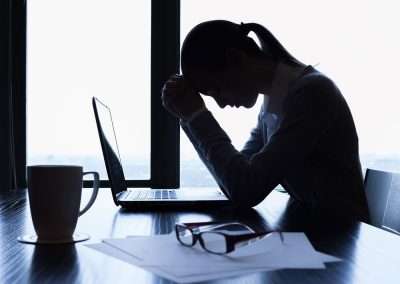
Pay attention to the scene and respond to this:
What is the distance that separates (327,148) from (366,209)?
193 mm

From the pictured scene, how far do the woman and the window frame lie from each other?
0.77 m

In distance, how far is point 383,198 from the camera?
132 cm

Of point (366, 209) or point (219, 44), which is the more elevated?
point (219, 44)

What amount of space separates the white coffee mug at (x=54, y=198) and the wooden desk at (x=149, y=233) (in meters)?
0.04

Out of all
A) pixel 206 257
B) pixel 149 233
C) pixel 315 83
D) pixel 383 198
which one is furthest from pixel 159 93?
pixel 206 257

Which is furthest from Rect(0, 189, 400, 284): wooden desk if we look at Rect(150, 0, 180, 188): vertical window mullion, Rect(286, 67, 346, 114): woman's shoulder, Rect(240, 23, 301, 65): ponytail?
Rect(150, 0, 180, 188): vertical window mullion

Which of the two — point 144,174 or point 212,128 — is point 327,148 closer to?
point 212,128

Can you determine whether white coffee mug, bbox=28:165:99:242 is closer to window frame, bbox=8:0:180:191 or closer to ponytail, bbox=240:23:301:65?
ponytail, bbox=240:23:301:65

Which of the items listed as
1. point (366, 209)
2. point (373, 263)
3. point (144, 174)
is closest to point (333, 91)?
point (366, 209)

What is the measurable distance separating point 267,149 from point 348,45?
1220mm

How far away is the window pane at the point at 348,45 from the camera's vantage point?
7.00 ft

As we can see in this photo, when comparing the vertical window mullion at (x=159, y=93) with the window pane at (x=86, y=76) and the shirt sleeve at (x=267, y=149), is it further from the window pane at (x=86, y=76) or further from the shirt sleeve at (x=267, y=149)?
the shirt sleeve at (x=267, y=149)

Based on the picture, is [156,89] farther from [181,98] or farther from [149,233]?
[149,233]

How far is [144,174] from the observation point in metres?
2.18
